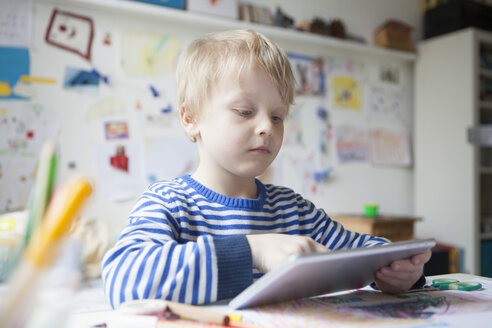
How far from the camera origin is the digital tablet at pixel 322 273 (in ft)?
1.39

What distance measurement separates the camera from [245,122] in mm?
735

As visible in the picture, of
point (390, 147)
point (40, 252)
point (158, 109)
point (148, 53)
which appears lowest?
point (40, 252)

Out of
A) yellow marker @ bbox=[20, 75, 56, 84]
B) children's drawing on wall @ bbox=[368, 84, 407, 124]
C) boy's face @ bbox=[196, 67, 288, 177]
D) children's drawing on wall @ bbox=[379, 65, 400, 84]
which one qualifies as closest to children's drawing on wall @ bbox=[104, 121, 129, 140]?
yellow marker @ bbox=[20, 75, 56, 84]

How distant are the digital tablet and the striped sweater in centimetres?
4

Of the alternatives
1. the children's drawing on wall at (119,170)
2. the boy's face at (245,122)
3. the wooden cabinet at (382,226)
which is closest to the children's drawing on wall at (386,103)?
the wooden cabinet at (382,226)

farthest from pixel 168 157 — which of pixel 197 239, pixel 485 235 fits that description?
pixel 485 235

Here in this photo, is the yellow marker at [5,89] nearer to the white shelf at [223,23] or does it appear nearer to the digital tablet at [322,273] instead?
the white shelf at [223,23]

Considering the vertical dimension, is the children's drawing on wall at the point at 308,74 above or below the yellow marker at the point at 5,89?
above

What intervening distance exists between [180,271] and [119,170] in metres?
1.47

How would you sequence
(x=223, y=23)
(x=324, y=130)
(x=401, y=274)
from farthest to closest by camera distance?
(x=324, y=130), (x=223, y=23), (x=401, y=274)

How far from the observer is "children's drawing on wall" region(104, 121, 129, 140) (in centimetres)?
188

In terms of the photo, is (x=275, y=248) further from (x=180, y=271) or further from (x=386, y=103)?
(x=386, y=103)

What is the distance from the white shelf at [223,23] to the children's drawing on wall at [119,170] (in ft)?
1.93

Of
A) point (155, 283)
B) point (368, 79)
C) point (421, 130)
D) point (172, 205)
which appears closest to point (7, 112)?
point (172, 205)
